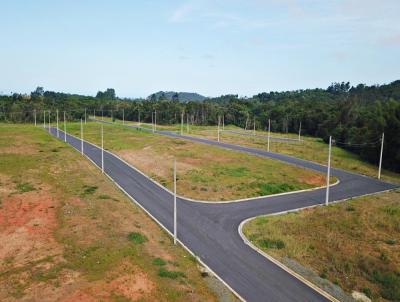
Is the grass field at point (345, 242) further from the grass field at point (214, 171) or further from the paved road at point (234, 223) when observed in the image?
the grass field at point (214, 171)

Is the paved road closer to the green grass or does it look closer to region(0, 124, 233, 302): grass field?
region(0, 124, 233, 302): grass field

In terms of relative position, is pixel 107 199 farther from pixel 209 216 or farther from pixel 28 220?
pixel 209 216

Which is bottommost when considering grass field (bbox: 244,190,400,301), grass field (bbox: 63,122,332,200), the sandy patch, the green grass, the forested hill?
the sandy patch

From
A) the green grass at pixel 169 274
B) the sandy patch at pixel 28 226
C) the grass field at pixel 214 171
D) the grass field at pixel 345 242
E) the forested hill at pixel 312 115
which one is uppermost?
the forested hill at pixel 312 115

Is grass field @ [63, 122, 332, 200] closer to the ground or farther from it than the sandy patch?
farther from it

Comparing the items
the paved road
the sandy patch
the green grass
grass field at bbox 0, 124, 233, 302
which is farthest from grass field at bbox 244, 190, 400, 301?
the sandy patch

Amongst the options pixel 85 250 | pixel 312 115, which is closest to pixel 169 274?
pixel 85 250

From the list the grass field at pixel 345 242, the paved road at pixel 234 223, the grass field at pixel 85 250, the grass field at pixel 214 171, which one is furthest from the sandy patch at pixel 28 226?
the grass field at pixel 345 242
